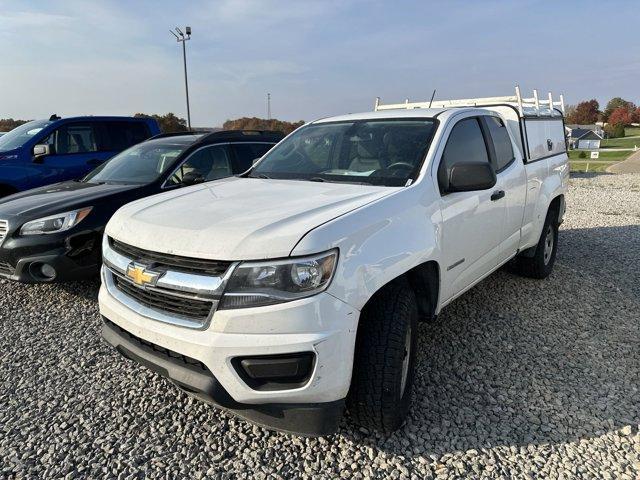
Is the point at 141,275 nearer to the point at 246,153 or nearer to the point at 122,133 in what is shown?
→ the point at 246,153

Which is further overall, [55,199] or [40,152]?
[40,152]

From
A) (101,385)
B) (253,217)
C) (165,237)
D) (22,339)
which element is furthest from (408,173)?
(22,339)

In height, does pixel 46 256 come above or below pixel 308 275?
below

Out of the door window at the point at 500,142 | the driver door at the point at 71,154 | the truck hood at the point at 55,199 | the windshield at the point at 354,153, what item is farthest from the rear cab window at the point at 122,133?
the door window at the point at 500,142

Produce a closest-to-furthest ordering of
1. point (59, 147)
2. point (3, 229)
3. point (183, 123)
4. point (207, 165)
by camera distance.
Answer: point (3, 229)
point (207, 165)
point (59, 147)
point (183, 123)

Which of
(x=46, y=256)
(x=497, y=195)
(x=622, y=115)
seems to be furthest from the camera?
(x=622, y=115)

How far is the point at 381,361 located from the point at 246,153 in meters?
4.24

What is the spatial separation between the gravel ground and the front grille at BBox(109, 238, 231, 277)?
0.98 m

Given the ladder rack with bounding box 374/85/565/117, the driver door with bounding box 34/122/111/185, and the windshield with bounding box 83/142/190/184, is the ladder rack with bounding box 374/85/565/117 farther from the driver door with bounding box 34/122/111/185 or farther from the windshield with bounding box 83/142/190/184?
the driver door with bounding box 34/122/111/185

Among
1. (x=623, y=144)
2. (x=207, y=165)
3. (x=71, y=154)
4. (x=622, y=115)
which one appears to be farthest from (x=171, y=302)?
(x=622, y=115)

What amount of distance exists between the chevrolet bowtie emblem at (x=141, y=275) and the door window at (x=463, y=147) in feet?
5.79

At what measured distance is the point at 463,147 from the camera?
3.40m

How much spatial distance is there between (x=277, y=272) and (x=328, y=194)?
869 mm

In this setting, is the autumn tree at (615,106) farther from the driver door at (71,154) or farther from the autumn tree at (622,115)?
the driver door at (71,154)
